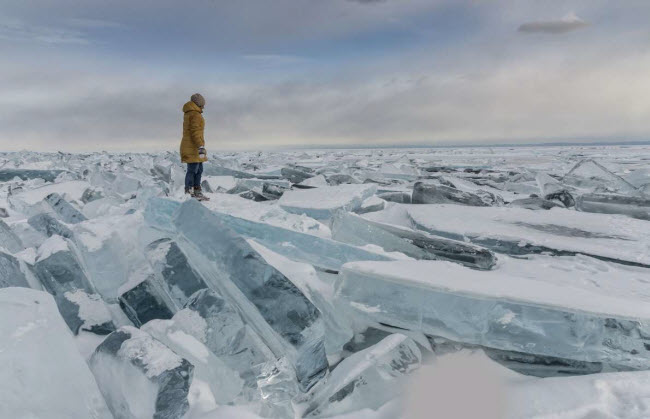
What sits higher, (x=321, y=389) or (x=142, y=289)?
(x=142, y=289)

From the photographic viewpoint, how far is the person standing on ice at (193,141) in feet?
14.8

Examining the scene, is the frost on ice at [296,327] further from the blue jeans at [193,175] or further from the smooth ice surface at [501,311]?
the blue jeans at [193,175]

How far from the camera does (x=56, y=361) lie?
1041 millimetres

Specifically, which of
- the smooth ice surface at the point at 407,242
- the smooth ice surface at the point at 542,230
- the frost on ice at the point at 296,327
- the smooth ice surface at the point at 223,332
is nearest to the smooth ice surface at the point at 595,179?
the smooth ice surface at the point at 542,230

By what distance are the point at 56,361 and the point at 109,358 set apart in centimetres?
13

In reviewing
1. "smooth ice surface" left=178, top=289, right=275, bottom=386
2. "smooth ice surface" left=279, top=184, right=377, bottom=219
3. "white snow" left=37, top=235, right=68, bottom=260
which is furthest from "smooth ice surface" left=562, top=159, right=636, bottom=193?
"white snow" left=37, top=235, right=68, bottom=260

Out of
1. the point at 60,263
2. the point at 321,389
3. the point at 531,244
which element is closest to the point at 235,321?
the point at 321,389

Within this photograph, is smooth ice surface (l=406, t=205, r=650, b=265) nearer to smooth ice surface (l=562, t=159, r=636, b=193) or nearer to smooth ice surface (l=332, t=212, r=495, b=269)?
smooth ice surface (l=332, t=212, r=495, b=269)

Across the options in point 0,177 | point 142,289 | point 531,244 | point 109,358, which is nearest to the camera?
point 109,358

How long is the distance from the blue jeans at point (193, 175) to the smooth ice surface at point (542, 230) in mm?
2541

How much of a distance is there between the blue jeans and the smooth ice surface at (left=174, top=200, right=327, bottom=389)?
Answer: 9.35 ft

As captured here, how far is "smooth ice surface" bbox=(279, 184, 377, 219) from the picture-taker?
3393mm

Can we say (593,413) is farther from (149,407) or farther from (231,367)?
(149,407)

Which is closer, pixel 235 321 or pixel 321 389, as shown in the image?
pixel 321 389
